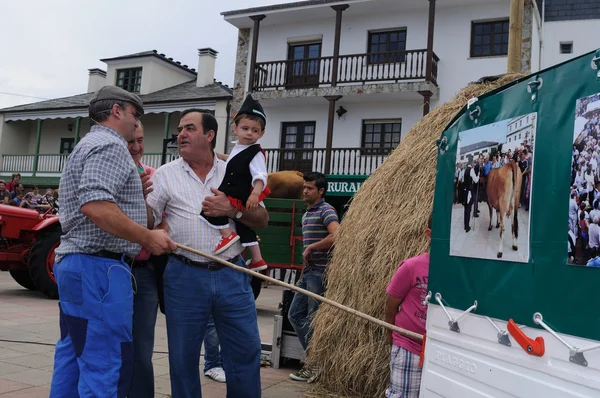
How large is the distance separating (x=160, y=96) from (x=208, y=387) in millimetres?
19770

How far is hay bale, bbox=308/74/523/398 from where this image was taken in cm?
404

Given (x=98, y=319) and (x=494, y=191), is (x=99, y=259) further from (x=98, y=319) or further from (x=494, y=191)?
(x=494, y=191)

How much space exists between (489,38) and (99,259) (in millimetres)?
16503

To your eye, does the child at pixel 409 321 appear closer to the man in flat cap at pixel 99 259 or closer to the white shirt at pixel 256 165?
the white shirt at pixel 256 165

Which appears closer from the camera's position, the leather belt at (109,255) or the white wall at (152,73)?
the leather belt at (109,255)

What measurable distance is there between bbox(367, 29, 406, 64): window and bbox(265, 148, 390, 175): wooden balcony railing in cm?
310

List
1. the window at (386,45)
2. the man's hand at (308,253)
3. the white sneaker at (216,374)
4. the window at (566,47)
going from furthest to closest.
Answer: the window at (386,45)
the window at (566,47)
the man's hand at (308,253)
the white sneaker at (216,374)

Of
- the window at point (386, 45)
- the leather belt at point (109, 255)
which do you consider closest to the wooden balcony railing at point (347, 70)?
the window at point (386, 45)

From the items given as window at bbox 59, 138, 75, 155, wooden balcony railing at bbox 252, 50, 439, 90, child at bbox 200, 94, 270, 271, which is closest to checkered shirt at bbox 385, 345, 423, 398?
child at bbox 200, 94, 270, 271

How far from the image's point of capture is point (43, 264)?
880 cm

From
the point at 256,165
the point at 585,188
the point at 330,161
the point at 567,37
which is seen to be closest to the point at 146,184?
the point at 256,165

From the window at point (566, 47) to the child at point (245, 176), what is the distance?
1577cm

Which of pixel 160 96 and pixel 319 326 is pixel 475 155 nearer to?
pixel 319 326

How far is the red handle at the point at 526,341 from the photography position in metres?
1.65
